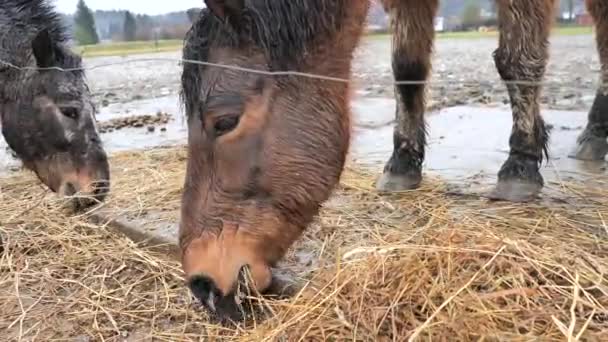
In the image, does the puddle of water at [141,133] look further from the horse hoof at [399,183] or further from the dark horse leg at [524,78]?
the dark horse leg at [524,78]

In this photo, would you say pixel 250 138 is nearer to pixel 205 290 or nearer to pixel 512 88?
pixel 205 290

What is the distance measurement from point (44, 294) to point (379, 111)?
5261 millimetres

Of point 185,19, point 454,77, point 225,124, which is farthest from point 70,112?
point 454,77

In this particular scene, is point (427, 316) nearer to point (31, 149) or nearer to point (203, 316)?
point (203, 316)

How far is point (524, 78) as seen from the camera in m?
3.83

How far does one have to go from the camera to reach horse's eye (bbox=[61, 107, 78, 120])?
181 inches

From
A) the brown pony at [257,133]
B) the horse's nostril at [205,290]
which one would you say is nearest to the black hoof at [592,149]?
the brown pony at [257,133]

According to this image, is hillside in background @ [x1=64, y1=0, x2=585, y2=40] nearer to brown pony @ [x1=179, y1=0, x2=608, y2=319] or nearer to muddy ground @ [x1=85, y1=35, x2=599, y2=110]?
muddy ground @ [x1=85, y1=35, x2=599, y2=110]

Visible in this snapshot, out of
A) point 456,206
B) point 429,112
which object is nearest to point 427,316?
point 456,206

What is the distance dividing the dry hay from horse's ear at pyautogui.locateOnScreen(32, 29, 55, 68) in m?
1.06

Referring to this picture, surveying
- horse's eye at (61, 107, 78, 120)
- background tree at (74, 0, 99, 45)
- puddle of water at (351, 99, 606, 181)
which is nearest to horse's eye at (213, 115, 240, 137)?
puddle of water at (351, 99, 606, 181)

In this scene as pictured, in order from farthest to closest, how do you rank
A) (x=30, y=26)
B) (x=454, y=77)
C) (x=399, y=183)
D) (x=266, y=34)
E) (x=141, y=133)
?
1. (x=454, y=77)
2. (x=141, y=133)
3. (x=30, y=26)
4. (x=399, y=183)
5. (x=266, y=34)

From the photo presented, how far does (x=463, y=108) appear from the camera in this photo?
7.62 metres

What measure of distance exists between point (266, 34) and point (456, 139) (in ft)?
12.9
